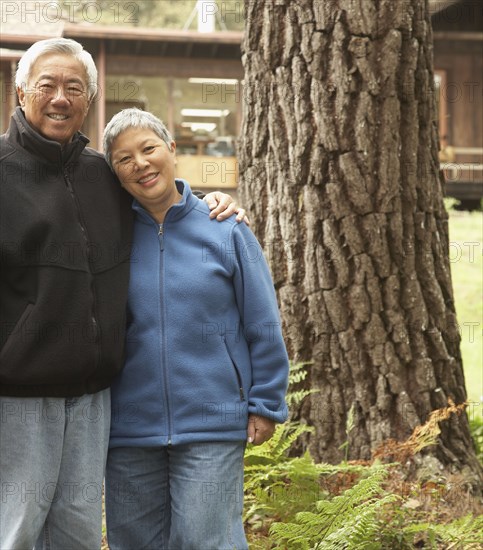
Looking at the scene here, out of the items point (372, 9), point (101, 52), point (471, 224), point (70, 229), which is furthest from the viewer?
point (101, 52)

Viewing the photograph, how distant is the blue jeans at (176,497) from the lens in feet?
10.4

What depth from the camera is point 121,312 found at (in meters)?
3.13

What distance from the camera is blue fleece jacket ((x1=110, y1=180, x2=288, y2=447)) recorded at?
10.5 feet

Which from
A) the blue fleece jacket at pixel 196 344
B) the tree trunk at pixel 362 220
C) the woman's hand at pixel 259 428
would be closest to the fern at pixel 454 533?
the tree trunk at pixel 362 220

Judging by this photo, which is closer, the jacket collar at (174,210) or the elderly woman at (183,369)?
the elderly woman at (183,369)

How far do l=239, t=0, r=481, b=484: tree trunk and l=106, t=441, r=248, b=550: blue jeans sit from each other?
1619mm

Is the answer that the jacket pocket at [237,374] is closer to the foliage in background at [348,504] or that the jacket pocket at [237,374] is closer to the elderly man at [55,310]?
the elderly man at [55,310]

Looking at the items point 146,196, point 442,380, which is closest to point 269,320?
point 146,196

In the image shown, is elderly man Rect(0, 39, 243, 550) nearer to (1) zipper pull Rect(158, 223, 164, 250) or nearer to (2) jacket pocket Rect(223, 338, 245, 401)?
(1) zipper pull Rect(158, 223, 164, 250)

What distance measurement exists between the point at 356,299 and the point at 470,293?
579 cm

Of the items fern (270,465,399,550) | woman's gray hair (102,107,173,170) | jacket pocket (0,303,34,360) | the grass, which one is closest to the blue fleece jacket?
woman's gray hair (102,107,173,170)

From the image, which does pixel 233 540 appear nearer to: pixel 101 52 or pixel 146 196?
pixel 146 196

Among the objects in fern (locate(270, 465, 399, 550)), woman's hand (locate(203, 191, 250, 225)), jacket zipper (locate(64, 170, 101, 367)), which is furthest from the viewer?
fern (locate(270, 465, 399, 550))

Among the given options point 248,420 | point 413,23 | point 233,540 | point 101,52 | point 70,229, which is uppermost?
point 101,52
